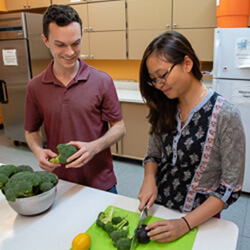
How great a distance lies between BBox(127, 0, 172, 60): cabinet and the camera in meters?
2.97

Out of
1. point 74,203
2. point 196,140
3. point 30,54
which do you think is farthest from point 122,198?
point 30,54

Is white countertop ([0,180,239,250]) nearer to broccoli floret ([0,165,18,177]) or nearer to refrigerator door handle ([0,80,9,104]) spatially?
broccoli floret ([0,165,18,177])

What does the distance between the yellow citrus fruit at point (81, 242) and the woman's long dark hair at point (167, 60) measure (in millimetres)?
526

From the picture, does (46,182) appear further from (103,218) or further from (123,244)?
(123,244)

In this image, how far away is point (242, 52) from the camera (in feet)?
7.38

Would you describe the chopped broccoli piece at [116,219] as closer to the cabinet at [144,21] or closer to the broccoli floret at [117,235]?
the broccoli floret at [117,235]

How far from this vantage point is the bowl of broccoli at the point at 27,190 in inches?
38.5

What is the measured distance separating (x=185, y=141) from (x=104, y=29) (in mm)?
2699

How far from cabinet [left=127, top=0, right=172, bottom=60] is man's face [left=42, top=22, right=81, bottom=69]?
1908 mm

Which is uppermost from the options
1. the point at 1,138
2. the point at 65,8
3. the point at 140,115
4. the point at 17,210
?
the point at 65,8

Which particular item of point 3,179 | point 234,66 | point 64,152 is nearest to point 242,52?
point 234,66

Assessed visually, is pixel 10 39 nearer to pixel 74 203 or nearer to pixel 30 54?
pixel 30 54

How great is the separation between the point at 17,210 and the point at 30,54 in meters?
2.89

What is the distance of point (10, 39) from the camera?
3.62m
